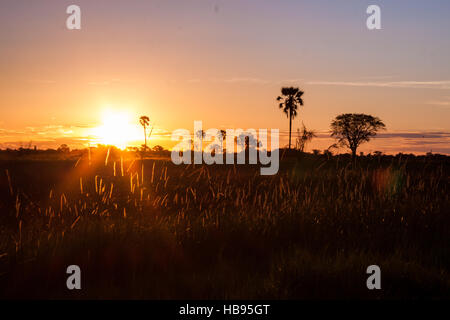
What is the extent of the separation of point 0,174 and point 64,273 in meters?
24.8

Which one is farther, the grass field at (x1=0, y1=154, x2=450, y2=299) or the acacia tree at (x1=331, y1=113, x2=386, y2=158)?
the acacia tree at (x1=331, y1=113, x2=386, y2=158)

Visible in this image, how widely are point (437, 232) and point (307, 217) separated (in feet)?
7.23

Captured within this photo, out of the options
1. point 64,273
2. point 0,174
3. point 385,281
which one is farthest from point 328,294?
point 0,174

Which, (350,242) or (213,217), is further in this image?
(213,217)

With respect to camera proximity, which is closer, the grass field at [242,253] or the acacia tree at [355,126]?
the grass field at [242,253]

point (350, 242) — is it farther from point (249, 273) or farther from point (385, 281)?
point (249, 273)

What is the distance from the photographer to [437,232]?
21.7 ft

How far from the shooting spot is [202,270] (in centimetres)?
495

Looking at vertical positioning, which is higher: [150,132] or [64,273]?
[150,132]

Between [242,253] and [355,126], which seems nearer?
[242,253]
